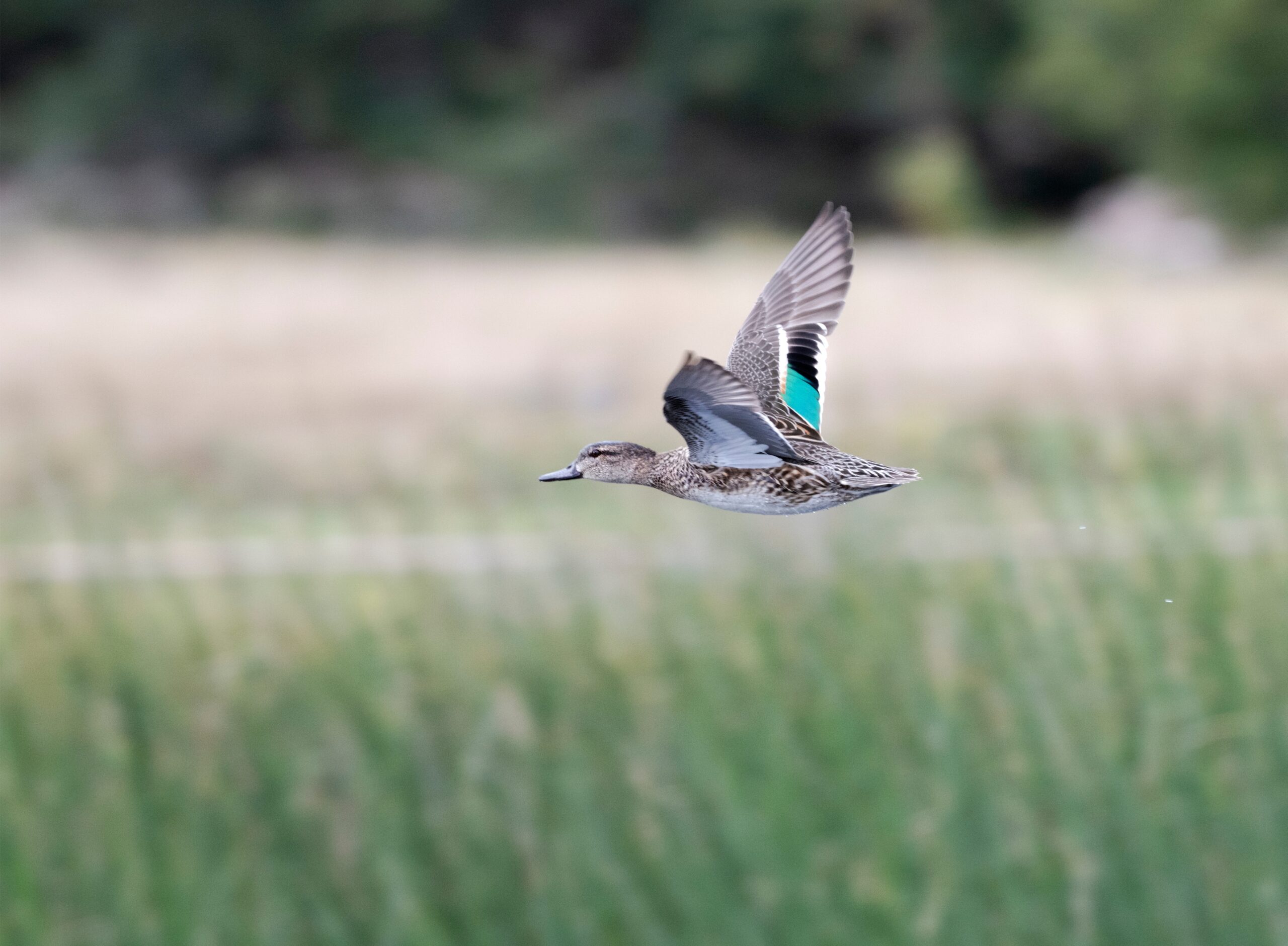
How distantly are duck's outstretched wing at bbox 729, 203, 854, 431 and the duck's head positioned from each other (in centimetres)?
37

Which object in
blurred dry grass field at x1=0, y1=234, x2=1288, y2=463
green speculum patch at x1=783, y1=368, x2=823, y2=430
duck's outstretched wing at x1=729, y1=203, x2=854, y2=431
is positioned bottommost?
green speculum patch at x1=783, y1=368, x2=823, y2=430

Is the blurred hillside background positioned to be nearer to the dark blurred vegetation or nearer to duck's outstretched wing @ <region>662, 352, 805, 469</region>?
duck's outstretched wing @ <region>662, 352, 805, 469</region>

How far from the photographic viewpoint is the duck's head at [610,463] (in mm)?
1321

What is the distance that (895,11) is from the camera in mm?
22578

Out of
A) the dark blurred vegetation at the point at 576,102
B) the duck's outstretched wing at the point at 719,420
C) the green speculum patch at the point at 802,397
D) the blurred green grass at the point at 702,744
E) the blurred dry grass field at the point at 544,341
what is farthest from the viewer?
the dark blurred vegetation at the point at 576,102


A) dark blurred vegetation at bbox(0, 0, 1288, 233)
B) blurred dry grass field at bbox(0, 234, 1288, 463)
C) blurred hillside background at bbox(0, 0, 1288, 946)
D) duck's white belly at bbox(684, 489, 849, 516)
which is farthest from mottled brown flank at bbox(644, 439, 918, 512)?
dark blurred vegetation at bbox(0, 0, 1288, 233)

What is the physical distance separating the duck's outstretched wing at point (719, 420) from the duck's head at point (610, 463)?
0.19 ft

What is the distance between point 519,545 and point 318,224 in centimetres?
2040

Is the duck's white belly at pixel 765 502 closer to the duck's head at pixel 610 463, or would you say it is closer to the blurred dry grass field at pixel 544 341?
the duck's head at pixel 610 463

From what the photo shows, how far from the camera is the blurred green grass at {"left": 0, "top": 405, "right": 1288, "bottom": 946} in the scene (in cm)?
316

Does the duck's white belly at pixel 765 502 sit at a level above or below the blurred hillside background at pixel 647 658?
above

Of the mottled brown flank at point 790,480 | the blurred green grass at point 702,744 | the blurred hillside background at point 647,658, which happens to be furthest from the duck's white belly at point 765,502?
the blurred green grass at point 702,744

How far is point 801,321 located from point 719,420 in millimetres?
689

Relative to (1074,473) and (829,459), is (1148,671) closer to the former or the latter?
(1074,473)
